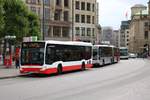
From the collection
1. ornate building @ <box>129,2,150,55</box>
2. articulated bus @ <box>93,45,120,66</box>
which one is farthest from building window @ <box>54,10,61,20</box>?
ornate building @ <box>129,2,150,55</box>

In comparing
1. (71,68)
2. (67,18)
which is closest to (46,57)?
(71,68)

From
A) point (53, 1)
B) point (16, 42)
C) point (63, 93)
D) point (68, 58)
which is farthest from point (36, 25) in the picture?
point (63, 93)

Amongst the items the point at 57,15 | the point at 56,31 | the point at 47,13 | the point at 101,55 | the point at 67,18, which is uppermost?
the point at 47,13

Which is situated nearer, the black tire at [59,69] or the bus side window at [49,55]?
the bus side window at [49,55]

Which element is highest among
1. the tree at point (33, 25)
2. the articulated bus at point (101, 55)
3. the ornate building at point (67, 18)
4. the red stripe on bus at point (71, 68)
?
the ornate building at point (67, 18)

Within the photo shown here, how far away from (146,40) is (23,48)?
124274 millimetres

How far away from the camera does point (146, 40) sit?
497 ft

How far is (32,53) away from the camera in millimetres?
30047

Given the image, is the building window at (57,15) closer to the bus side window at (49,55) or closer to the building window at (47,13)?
the building window at (47,13)

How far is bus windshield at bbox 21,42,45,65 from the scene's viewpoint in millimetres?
29719

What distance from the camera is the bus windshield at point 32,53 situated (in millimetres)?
29719

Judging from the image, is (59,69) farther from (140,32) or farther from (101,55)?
(140,32)

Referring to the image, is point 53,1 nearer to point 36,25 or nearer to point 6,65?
point 36,25

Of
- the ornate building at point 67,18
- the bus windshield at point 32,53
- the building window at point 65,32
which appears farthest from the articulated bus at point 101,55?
the building window at point 65,32
